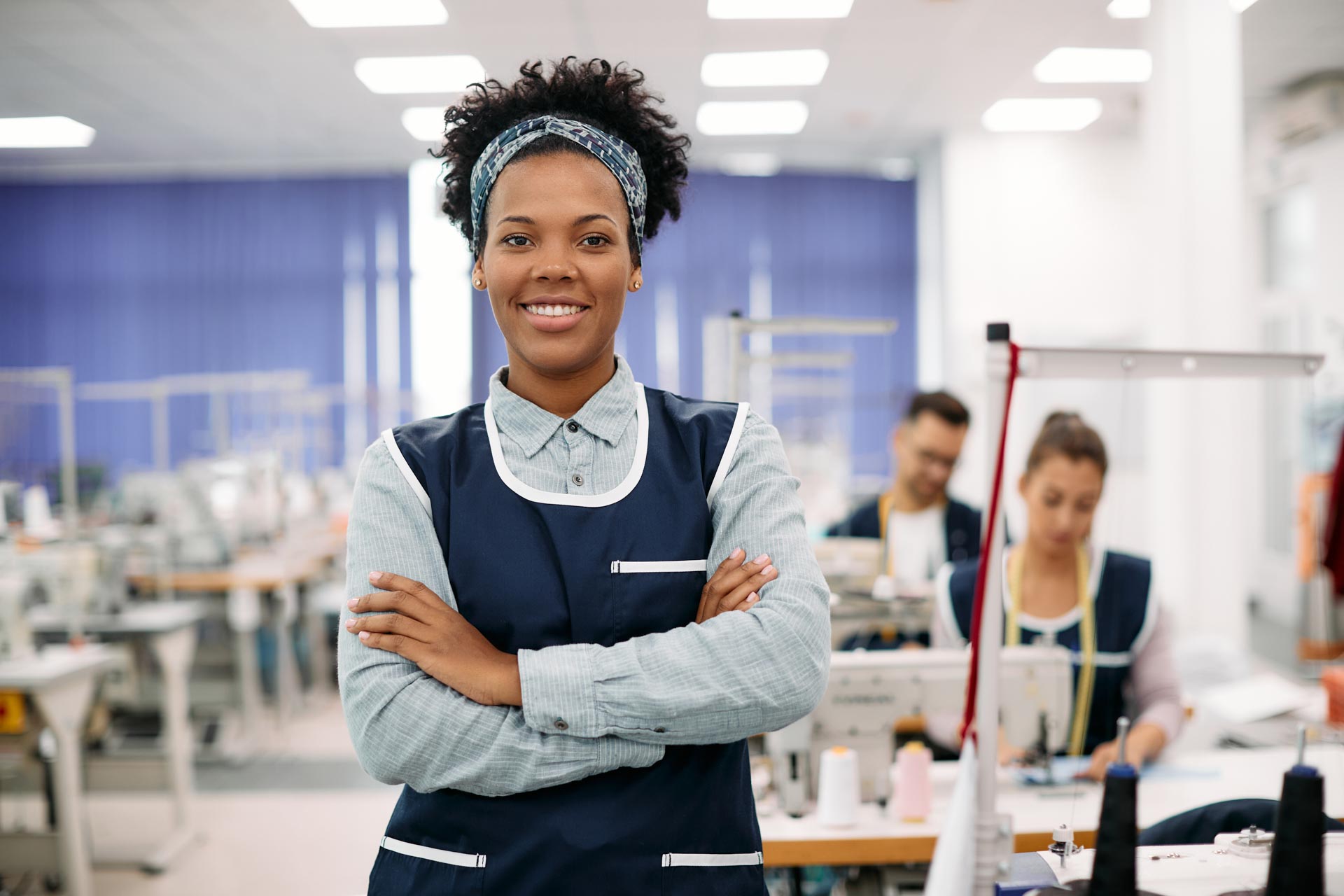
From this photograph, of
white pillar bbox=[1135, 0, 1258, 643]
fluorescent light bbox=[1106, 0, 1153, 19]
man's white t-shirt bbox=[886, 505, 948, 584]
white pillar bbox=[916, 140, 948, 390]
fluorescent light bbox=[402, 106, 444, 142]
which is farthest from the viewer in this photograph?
white pillar bbox=[916, 140, 948, 390]

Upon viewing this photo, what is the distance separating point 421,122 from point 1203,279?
13.6ft

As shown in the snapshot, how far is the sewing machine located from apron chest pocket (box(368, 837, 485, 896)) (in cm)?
Result: 80

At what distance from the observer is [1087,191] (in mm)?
6289

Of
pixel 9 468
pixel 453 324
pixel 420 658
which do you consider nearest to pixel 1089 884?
pixel 420 658

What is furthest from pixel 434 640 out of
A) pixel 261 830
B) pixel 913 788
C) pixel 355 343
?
pixel 355 343

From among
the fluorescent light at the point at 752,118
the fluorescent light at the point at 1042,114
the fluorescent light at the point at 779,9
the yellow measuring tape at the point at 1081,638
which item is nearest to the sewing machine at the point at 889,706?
the yellow measuring tape at the point at 1081,638

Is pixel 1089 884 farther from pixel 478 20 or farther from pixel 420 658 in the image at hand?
pixel 478 20

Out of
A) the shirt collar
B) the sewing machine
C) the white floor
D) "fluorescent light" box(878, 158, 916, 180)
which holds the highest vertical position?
"fluorescent light" box(878, 158, 916, 180)

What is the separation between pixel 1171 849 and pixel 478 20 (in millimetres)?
3916

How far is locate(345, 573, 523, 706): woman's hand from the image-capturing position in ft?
3.24

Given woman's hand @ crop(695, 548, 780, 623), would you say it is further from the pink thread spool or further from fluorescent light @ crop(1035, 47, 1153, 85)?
fluorescent light @ crop(1035, 47, 1153, 85)

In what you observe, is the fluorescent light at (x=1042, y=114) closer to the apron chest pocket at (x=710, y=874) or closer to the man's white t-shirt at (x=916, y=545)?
the man's white t-shirt at (x=916, y=545)

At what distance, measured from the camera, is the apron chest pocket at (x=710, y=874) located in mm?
1018

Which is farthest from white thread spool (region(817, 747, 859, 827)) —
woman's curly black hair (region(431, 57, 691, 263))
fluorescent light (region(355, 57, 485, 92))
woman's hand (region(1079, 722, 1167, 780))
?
fluorescent light (region(355, 57, 485, 92))
